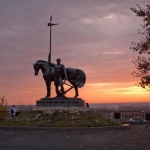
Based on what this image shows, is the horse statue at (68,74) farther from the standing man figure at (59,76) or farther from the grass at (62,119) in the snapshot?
the grass at (62,119)

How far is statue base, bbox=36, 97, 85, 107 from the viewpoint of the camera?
28277mm

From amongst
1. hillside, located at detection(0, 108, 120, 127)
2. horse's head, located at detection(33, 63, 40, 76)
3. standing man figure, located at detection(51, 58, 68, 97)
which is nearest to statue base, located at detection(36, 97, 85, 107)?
hillside, located at detection(0, 108, 120, 127)

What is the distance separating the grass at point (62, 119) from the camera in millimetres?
25094

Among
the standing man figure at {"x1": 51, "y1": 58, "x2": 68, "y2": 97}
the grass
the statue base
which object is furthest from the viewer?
the standing man figure at {"x1": 51, "y1": 58, "x2": 68, "y2": 97}

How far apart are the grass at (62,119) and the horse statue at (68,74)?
9.98 ft

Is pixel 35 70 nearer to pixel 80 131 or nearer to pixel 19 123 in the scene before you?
pixel 19 123

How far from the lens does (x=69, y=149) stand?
14.8m

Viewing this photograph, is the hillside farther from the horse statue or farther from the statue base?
the horse statue

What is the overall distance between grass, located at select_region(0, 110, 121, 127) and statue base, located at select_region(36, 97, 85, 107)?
3.67 ft

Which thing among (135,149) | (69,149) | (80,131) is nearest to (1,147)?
(69,149)

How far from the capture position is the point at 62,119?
84.7ft

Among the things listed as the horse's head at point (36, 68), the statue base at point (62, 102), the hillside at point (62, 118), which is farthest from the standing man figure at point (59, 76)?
the hillside at point (62, 118)

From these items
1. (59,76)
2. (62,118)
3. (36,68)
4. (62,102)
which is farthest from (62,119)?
(36,68)

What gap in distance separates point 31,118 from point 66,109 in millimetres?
2762
